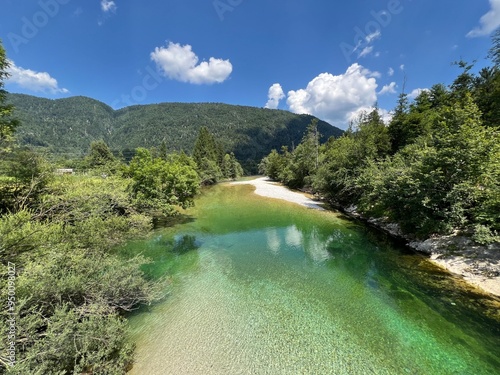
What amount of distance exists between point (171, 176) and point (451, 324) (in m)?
17.9

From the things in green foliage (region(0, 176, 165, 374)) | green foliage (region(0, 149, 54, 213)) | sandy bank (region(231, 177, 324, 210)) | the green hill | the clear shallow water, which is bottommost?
the clear shallow water

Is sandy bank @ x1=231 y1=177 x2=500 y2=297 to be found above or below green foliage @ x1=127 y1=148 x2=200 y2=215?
below

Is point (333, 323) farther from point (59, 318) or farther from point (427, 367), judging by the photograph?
point (59, 318)

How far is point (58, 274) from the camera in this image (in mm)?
5910

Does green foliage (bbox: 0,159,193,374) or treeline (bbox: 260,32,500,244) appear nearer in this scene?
green foliage (bbox: 0,159,193,374)

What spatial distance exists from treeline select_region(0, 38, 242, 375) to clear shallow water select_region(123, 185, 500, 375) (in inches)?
62.5

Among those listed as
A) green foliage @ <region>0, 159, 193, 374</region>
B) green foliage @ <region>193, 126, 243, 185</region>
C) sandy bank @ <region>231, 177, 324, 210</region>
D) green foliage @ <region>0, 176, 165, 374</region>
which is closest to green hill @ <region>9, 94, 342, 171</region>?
green foliage @ <region>193, 126, 243, 185</region>

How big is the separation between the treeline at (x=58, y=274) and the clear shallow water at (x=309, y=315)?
1587 mm

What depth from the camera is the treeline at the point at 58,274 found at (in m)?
4.54

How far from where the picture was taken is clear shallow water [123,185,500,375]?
21.5 ft

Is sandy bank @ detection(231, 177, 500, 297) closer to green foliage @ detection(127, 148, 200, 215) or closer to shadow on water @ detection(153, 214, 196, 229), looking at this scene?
green foliage @ detection(127, 148, 200, 215)

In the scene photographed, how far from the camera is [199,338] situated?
745 cm

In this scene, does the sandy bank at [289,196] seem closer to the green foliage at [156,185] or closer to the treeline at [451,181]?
the treeline at [451,181]

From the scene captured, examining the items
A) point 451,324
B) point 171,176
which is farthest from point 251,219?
point 451,324
